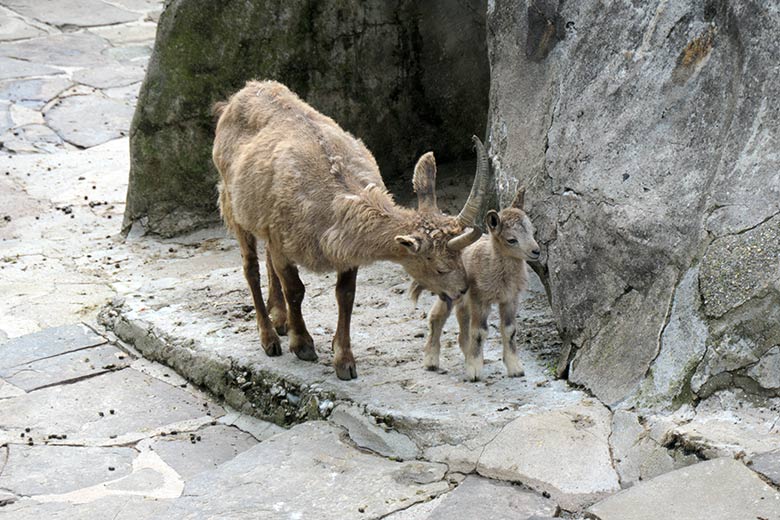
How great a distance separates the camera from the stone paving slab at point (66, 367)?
7.11 m

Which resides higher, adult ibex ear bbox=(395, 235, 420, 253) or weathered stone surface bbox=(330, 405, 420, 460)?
adult ibex ear bbox=(395, 235, 420, 253)

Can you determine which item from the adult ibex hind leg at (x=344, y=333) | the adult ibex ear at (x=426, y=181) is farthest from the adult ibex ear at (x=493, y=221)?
the adult ibex hind leg at (x=344, y=333)

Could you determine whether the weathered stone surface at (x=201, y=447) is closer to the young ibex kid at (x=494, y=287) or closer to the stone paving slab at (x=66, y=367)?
the stone paving slab at (x=66, y=367)

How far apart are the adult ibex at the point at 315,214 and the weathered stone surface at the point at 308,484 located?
0.88 m

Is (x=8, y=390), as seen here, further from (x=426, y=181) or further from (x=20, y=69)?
(x=20, y=69)

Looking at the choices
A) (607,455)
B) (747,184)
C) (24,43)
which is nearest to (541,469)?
(607,455)

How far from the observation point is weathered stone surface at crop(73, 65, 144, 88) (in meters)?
14.0

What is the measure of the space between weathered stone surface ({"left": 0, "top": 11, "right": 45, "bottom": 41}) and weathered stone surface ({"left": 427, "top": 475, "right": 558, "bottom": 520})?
12.4 m

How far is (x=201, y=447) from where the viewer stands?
633 centimetres

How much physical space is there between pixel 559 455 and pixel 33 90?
10.3 m

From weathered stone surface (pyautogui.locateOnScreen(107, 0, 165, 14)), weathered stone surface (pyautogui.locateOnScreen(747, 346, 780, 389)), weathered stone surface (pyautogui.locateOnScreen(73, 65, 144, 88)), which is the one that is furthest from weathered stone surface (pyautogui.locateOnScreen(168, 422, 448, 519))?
weathered stone surface (pyautogui.locateOnScreen(107, 0, 165, 14))

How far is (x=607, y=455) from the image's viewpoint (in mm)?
5207

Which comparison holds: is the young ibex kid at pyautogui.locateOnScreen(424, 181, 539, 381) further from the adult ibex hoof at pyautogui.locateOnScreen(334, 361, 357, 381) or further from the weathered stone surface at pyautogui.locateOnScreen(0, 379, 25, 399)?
the weathered stone surface at pyautogui.locateOnScreen(0, 379, 25, 399)

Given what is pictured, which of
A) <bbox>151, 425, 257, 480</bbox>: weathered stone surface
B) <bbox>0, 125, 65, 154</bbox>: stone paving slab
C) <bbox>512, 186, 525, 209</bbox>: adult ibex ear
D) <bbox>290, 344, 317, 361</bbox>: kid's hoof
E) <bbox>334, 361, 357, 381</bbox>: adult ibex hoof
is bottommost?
<bbox>151, 425, 257, 480</bbox>: weathered stone surface
